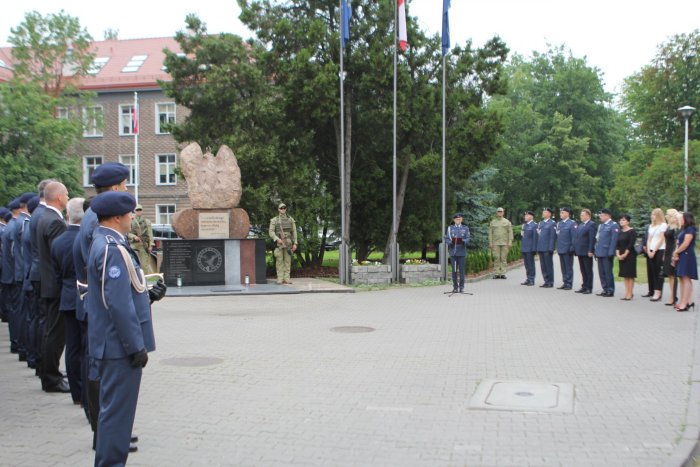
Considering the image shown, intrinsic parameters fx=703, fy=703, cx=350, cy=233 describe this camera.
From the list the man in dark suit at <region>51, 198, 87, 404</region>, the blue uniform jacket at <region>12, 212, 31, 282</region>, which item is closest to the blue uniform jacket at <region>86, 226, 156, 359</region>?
the man in dark suit at <region>51, 198, 87, 404</region>

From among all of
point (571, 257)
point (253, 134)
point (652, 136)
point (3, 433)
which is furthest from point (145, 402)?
point (652, 136)

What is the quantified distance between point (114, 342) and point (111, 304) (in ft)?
0.78

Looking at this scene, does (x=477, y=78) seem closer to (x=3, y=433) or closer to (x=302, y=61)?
(x=302, y=61)

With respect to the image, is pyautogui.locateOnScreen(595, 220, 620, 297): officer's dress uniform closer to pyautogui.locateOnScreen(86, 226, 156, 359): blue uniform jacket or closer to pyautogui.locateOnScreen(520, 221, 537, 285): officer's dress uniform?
pyautogui.locateOnScreen(520, 221, 537, 285): officer's dress uniform

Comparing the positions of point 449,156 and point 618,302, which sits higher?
point 449,156

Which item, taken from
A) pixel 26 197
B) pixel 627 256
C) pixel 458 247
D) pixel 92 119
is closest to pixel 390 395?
pixel 26 197

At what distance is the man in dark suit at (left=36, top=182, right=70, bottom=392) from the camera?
6809 mm

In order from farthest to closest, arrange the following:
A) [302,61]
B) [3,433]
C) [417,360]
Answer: [302,61], [417,360], [3,433]

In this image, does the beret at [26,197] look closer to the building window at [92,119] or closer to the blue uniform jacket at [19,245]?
the blue uniform jacket at [19,245]

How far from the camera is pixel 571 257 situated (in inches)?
723

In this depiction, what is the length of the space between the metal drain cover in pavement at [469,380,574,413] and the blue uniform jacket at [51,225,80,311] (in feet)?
12.5

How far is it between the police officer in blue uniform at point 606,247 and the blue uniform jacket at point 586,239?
48 centimetres

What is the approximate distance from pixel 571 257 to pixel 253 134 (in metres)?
10.2

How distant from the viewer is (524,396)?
6.89 m
